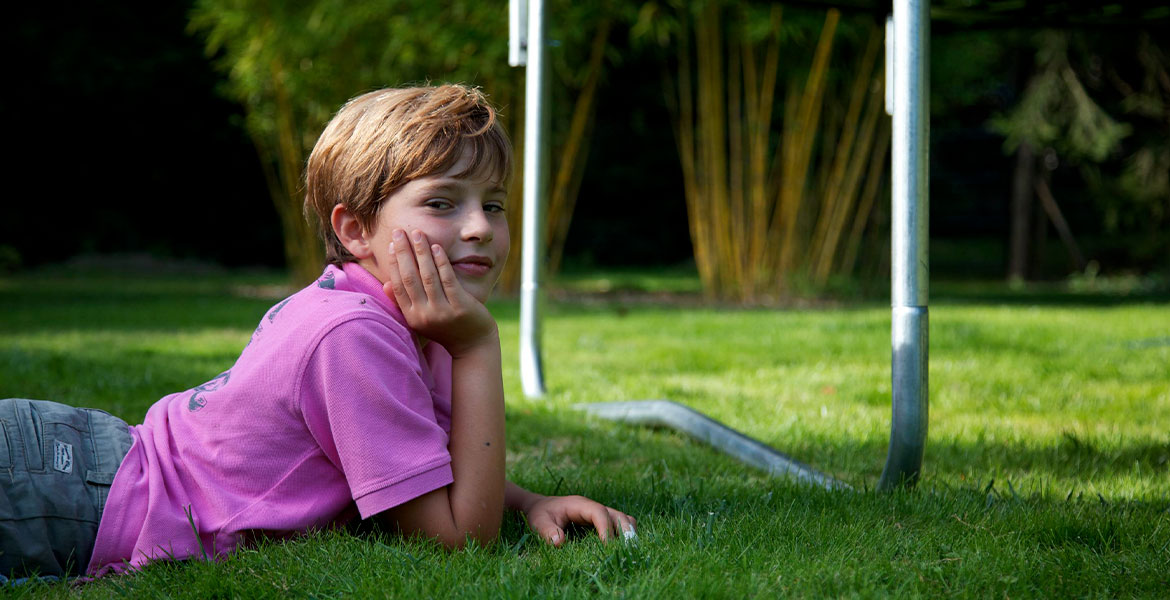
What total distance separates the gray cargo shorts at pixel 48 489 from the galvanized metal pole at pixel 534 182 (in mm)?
1827

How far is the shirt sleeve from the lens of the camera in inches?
53.4

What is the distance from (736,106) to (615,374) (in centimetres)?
440

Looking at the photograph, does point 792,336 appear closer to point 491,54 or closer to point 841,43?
point 491,54

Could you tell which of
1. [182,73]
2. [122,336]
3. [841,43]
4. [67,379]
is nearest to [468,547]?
[67,379]

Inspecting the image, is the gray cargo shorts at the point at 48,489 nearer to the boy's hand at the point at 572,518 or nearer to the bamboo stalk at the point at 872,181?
the boy's hand at the point at 572,518

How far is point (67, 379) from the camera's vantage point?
3539mm

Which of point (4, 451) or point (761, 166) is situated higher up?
point (761, 166)

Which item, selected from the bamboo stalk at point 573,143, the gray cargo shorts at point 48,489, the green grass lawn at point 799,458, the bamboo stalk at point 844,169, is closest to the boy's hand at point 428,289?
the green grass lawn at point 799,458

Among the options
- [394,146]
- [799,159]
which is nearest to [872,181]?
[799,159]

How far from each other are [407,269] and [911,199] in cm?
92

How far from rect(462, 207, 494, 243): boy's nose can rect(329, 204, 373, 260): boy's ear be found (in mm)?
173

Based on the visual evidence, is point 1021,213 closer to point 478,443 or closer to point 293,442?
point 478,443

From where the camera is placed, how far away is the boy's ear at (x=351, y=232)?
155 cm

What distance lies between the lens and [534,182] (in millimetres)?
3203
